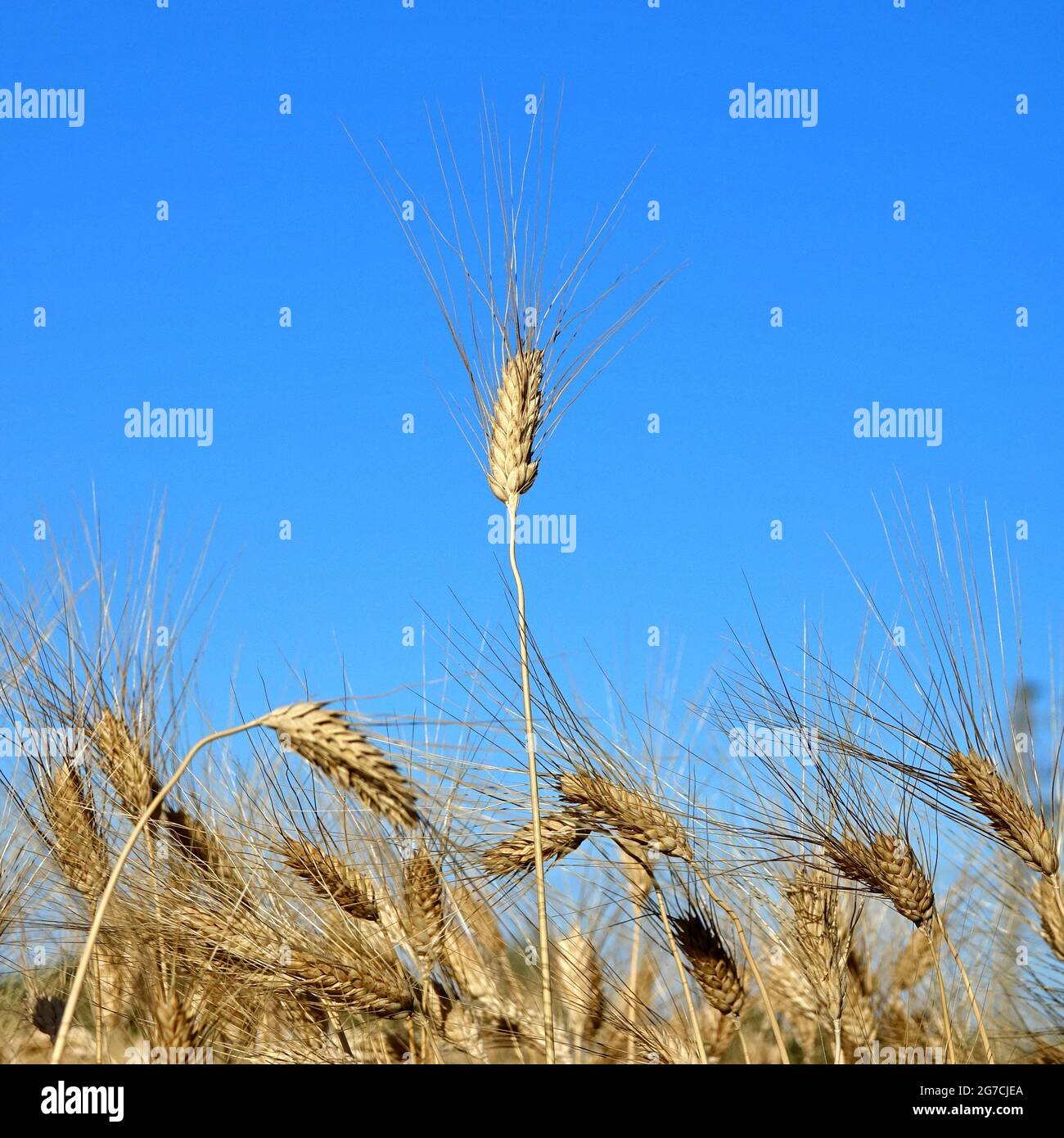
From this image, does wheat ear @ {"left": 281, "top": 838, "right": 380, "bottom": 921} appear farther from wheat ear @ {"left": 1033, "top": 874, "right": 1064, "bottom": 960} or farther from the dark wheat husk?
wheat ear @ {"left": 1033, "top": 874, "right": 1064, "bottom": 960}

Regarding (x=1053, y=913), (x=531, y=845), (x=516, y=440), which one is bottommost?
(x=1053, y=913)

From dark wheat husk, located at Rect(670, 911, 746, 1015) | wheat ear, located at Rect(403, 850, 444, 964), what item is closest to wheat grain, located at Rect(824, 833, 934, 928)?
dark wheat husk, located at Rect(670, 911, 746, 1015)

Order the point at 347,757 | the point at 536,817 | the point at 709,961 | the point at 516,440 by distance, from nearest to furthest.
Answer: the point at 347,757
the point at 536,817
the point at 516,440
the point at 709,961

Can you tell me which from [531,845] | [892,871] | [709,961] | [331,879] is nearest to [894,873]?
[892,871]

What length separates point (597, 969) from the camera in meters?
3.75

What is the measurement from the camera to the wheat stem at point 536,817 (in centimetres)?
259

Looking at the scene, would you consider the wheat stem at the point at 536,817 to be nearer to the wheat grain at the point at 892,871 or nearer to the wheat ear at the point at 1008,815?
the wheat grain at the point at 892,871

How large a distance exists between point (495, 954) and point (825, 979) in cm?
107

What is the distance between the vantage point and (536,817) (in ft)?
A: 8.77

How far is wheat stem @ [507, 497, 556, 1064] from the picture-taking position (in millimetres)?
2590

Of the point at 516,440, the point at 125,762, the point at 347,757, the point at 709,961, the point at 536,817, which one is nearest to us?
the point at 347,757

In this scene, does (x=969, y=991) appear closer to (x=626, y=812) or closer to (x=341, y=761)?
(x=626, y=812)
